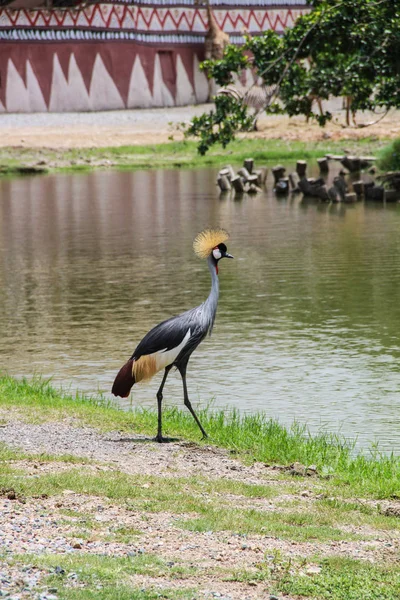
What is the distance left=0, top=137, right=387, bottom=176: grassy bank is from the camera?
45969 mm

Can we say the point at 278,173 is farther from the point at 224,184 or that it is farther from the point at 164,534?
the point at 164,534

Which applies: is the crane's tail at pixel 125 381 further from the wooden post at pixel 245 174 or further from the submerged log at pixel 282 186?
the wooden post at pixel 245 174

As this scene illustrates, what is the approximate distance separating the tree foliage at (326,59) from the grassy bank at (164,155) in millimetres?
18868

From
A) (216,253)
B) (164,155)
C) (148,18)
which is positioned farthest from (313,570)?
(148,18)


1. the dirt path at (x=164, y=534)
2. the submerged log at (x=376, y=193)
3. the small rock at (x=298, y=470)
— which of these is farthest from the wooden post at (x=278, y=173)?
the dirt path at (x=164, y=534)

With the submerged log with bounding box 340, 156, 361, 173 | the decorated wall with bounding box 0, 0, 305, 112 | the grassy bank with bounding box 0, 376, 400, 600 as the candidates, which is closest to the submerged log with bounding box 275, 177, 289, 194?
the submerged log with bounding box 340, 156, 361, 173

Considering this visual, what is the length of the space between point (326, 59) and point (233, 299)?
10.3 metres

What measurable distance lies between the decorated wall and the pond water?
1840cm

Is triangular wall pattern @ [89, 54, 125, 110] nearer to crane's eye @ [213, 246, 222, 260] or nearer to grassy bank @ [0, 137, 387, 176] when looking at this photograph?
grassy bank @ [0, 137, 387, 176]

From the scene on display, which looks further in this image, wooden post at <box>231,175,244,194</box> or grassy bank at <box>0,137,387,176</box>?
grassy bank at <box>0,137,387,176</box>

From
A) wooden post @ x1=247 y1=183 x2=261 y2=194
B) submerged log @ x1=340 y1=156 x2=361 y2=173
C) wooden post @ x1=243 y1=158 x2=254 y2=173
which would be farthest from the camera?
submerged log @ x1=340 y1=156 x2=361 y2=173

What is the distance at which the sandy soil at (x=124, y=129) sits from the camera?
48406mm

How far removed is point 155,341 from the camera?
10023 mm

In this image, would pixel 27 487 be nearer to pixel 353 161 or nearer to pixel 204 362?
pixel 204 362
